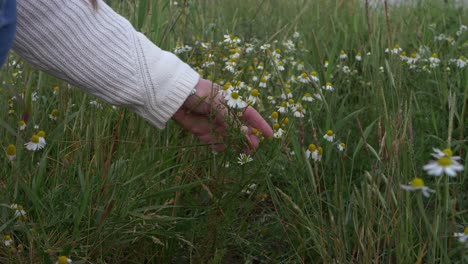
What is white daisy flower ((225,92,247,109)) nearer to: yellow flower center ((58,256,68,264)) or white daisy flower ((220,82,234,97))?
white daisy flower ((220,82,234,97))

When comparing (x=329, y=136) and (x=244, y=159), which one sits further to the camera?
(x=329, y=136)

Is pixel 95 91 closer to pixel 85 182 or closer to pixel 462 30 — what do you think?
pixel 85 182

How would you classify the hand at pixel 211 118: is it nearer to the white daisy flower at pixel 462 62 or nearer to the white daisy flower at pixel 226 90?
the white daisy flower at pixel 226 90

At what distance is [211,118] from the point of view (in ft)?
5.24

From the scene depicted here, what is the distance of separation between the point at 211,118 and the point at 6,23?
1.99 ft

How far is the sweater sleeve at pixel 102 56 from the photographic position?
4.58 feet

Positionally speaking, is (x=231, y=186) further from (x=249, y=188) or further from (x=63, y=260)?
(x=63, y=260)

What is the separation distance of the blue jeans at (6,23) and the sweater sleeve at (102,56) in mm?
248

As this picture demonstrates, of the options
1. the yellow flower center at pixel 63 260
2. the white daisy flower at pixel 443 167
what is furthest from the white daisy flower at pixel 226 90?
the white daisy flower at pixel 443 167

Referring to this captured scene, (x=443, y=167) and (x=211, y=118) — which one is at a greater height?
(x=443, y=167)

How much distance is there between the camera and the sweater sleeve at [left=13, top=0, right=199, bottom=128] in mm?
1396

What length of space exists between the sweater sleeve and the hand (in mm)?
60

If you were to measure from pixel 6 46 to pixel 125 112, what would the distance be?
32.1 inches

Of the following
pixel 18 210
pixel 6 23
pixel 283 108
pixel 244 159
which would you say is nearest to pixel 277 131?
pixel 283 108
